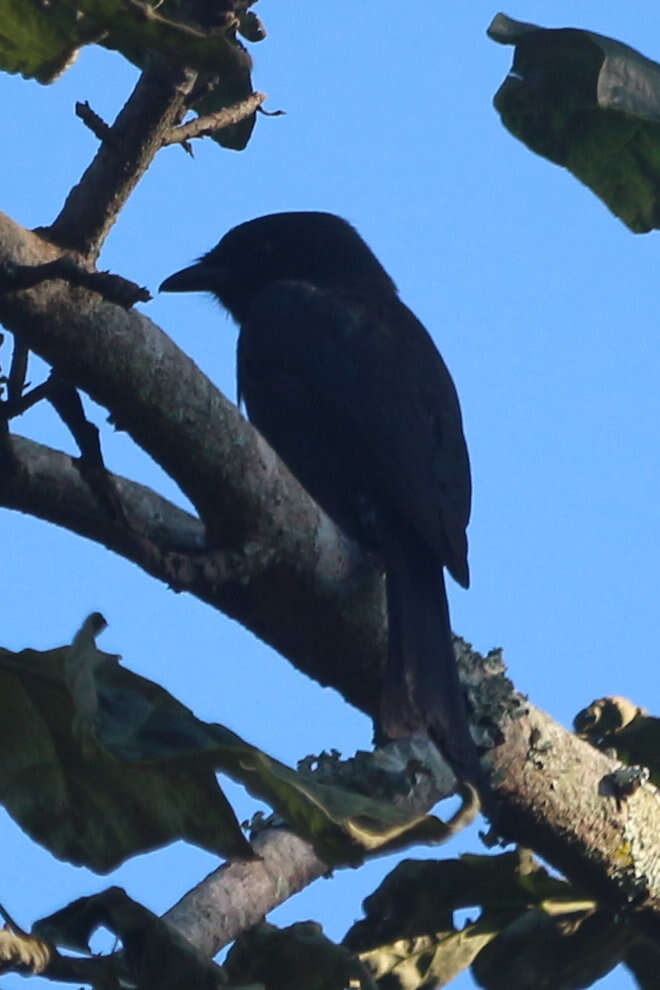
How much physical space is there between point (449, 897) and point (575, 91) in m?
1.83

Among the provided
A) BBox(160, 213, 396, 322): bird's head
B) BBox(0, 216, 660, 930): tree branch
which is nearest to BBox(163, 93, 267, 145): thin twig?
BBox(0, 216, 660, 930): tree branch

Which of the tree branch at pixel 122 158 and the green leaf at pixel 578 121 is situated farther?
the green leaf at pixel 578 121

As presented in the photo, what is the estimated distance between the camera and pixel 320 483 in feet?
16.0

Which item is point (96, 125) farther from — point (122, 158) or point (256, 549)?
point (256, 549)

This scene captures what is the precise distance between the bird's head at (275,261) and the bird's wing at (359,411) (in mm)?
721

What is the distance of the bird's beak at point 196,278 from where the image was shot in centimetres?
629

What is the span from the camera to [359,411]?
194 inches

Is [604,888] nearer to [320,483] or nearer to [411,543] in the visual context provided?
[411,543]

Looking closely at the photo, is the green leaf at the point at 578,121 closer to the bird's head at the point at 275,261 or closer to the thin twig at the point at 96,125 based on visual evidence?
the thin twig at the point at 96,125

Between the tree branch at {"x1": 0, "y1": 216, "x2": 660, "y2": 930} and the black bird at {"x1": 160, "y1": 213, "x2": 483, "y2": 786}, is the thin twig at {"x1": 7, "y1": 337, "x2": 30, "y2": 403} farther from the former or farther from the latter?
the black bird at {"x1": 160, "y1": 213, "x2": 483, "y2": 786}

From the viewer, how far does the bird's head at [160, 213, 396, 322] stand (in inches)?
245

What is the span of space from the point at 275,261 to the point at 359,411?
149 cm

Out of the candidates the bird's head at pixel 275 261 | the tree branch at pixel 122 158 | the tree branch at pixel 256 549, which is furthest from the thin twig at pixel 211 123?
the bird's head at pixel 275 261

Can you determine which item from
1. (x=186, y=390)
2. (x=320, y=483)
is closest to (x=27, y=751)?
(x=186, y=390)
